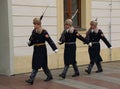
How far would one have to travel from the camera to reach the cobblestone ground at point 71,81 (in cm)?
1045

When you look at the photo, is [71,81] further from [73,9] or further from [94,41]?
[73,9]

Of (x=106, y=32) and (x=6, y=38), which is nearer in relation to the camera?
(x=6, y=38)

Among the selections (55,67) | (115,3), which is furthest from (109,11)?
(55,67)

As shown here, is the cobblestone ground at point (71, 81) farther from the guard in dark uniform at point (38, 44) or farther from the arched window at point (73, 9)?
the arched window at point (73, 9)

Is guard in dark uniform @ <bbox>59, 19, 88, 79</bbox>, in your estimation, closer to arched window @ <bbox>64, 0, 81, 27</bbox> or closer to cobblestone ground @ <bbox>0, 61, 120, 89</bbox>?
cobblestone ground @ <bbox>0, 61, 120, 89</bbox>

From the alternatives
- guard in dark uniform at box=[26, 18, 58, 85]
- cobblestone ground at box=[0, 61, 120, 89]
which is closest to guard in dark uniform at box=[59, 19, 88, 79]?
cobblestone ground at box=[0, 61, 120, 89]

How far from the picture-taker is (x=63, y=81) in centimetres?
1123

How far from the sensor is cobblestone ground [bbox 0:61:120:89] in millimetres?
10445

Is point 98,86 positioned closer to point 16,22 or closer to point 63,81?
point 63,81

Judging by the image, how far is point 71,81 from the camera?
36.9 ft

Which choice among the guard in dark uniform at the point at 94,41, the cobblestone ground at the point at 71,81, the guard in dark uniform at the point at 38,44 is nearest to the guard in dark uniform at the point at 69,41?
the cobblestone ground at the point at 71,81

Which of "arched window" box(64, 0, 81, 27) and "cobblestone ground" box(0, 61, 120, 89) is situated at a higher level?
"arched window" box(64, 0, 81, 27)

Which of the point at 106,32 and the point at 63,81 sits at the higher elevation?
the point at 106,32

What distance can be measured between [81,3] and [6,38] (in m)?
3.81
